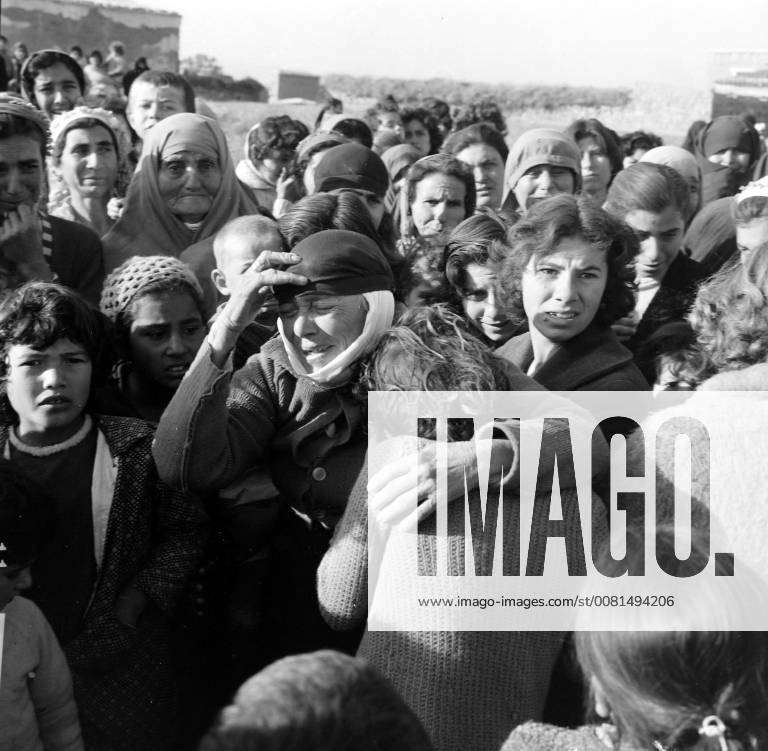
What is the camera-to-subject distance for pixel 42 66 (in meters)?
5.24

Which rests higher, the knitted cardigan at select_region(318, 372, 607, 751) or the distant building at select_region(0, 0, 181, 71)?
the distant building at select_region(0, 0, 181, 71)

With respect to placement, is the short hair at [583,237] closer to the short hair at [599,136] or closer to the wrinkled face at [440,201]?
the wrinkled face at [440,201]

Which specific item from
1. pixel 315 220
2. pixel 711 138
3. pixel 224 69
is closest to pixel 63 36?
pixel 224 69

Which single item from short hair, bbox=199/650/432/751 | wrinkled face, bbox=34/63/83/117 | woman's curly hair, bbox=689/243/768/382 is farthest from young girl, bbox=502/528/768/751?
wrinkled face, bbox=34/63/83/117

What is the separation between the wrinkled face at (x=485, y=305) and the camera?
2.69m

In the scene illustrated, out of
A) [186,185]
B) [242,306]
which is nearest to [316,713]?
[242,306]

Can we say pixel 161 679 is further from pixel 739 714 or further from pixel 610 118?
pixel 610 118

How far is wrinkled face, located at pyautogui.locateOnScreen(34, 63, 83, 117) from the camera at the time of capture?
518cm

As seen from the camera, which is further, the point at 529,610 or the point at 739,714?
the point at 529,610

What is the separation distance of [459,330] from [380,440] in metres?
0.26

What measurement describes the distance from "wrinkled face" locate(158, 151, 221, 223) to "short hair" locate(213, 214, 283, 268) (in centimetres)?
54

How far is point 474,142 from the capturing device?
14.7 feet

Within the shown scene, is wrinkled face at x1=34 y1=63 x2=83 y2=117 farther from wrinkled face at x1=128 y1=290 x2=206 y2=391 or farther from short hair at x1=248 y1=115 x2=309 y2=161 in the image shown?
wrinkled face at x1=128 y1=290 x2=206 y2=391

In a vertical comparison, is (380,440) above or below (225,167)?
below
